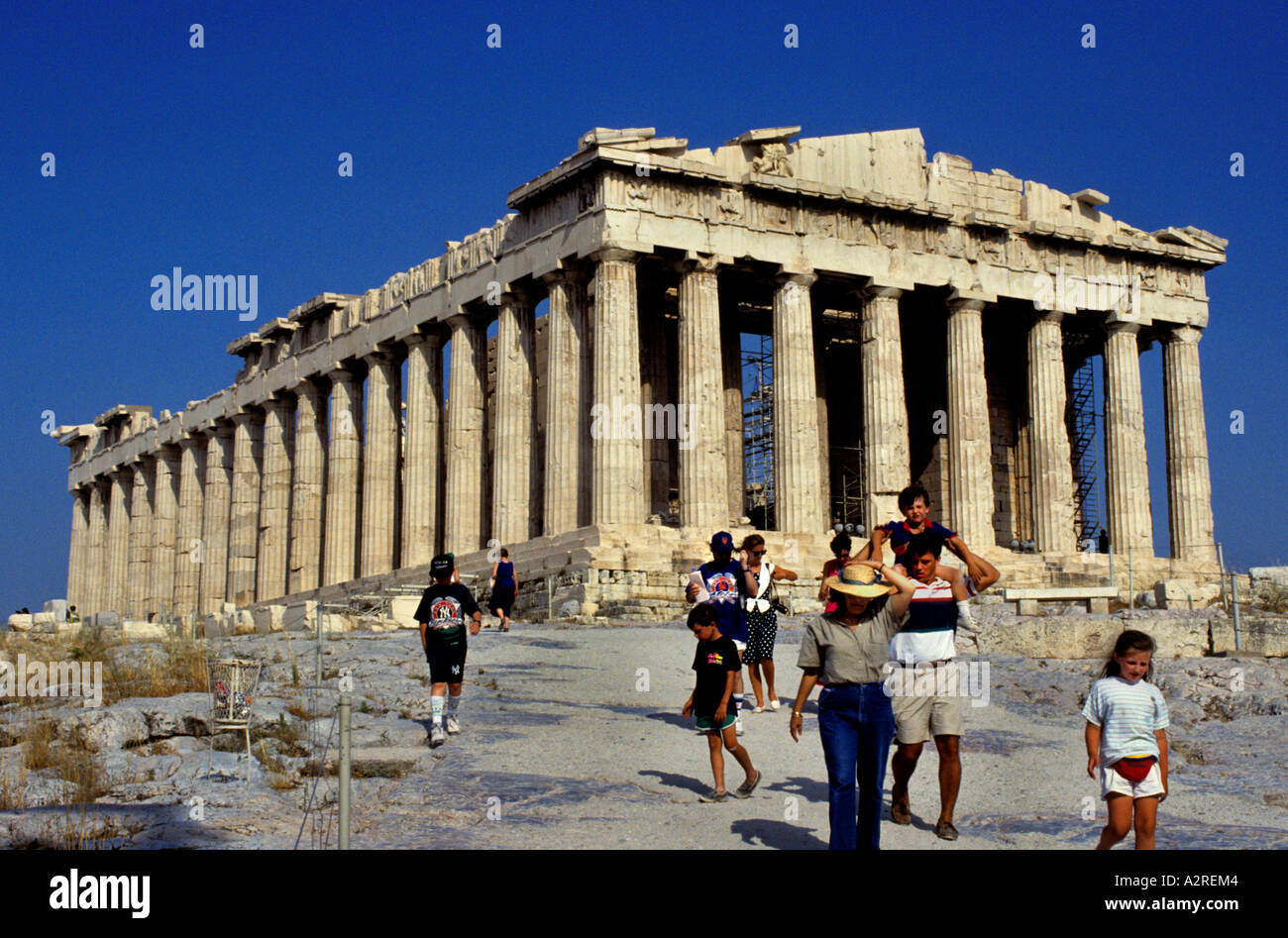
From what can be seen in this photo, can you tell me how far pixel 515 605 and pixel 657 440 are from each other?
9.04 meters

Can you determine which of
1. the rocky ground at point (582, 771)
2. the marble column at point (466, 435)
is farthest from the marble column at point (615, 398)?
the rocky ground at point (582, 771)

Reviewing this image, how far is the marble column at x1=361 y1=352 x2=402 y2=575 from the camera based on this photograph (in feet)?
148

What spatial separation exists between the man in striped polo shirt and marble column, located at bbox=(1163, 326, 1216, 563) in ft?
107

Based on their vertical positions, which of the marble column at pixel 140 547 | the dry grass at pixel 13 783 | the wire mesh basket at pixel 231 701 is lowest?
the dry grass at pixel 13 783

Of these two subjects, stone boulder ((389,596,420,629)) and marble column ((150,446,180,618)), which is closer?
stone boulder ((389,596,420,629))

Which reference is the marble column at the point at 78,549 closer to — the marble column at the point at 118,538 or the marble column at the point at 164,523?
the marble column at the point at 118,538

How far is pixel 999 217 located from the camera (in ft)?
136

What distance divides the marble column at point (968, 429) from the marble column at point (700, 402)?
7003mm

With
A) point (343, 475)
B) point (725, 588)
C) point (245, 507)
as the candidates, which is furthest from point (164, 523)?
point (725, 588)

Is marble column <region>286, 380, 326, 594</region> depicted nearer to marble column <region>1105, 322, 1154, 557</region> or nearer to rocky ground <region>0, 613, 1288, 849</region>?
marble column <region>1105, 322, 1154, 557</region>

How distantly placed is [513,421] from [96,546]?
3481 centimetres

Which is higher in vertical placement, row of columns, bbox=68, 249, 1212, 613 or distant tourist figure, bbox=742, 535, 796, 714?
row of columns, bbox=68, 249, 1212, 613

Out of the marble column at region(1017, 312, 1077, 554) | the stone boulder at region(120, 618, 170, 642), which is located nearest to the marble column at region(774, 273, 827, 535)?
the marble column at region(1017, 312, 1077, 554)

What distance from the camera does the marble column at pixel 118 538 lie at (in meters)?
64.5
